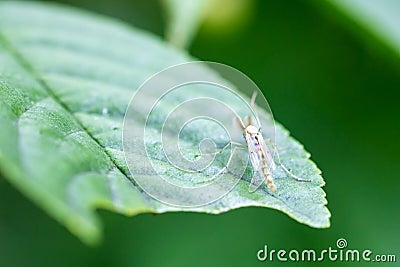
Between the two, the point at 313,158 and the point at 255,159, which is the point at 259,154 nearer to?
the point at 255,159

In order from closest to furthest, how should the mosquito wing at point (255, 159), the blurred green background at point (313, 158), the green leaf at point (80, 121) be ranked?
the green leaf at point (80, 121) < the mosquito wing at point (255, 159) < the blurred green background at point (313, 158)

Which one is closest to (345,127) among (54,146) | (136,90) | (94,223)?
(136,90)

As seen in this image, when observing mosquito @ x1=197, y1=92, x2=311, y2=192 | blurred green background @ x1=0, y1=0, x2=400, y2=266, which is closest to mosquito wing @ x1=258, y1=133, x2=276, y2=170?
mosquito @ x1=197, y1=92, x2=311, y2=192

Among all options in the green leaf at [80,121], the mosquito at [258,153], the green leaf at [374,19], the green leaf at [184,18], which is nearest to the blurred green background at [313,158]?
the green leaf at [374,19]

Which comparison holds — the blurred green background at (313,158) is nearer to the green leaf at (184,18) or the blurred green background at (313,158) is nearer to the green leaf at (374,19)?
the green leaf at (374,19)

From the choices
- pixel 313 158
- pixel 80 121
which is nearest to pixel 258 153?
pixel 80 121

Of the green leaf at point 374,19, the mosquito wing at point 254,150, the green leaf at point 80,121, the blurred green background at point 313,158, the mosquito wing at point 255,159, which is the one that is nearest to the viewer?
the green leaf at point 80,121

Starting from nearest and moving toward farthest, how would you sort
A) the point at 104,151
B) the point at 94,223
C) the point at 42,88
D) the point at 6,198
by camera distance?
the point at 94,223, the point at 104,151, the point at 42,88, the point at 6,198

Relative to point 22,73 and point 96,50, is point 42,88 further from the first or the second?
point 96,50
